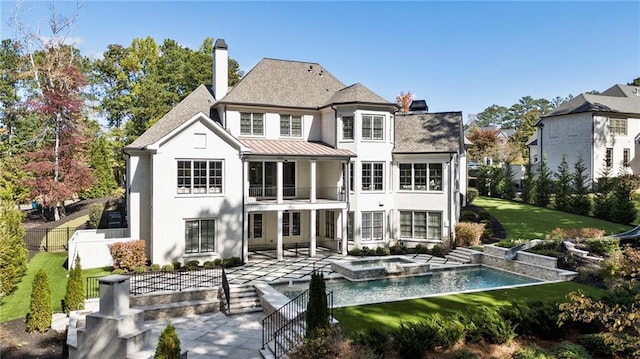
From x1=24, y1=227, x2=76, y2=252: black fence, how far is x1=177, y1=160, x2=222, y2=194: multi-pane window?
874 cm

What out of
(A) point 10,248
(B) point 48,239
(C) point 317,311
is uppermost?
(A) point 10,248

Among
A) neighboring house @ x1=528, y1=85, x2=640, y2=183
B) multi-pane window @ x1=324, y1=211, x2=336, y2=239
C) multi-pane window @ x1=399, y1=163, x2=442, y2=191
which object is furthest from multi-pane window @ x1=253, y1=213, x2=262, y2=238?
neighboring house @ x1=528, y1=85, x2=640, y2=183

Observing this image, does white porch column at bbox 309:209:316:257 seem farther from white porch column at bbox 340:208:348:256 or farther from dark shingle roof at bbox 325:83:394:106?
dark shingle roof at bbox 325:83:394:106

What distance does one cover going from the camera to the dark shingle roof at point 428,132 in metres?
25.9

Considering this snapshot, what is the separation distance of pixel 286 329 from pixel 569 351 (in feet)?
24.6

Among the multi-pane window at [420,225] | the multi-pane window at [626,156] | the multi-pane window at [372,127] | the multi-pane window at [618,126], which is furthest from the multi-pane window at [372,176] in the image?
the multi-pane window at [626,156]

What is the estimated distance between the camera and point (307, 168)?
2620 cm

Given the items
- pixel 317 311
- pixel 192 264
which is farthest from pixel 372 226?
pixel 317 311

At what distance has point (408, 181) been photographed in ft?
87.0

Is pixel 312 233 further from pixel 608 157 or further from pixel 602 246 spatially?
pixel 608 157

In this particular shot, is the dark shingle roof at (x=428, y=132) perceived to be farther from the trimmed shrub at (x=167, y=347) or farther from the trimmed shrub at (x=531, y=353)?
the trimmed shrub at (x=167, y=347)

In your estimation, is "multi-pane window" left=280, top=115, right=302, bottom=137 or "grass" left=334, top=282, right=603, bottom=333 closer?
"grass" left=334, top=282, right=603, bottom=333

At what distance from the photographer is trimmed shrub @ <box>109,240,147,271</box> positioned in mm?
19688

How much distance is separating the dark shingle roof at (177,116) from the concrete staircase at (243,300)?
9715mm
